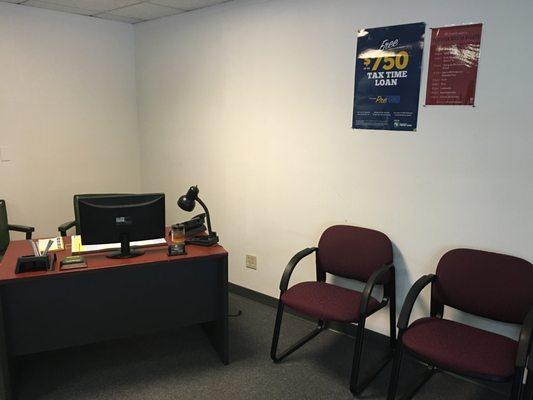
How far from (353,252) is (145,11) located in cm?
267

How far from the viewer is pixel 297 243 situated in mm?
3178

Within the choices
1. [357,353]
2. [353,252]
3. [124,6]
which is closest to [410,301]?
[357,353]

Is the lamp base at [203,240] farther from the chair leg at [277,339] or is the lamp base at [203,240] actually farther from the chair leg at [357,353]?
the chair leg at [357,353]

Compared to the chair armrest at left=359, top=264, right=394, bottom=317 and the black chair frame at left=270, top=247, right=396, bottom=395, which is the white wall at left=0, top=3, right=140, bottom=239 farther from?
the chair armrest at left=359, top=264, right=394, bottom=317

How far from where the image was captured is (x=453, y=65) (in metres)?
2.30

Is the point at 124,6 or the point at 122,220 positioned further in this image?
the point at 124,6

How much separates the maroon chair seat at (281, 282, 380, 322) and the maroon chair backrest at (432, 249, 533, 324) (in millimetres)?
416

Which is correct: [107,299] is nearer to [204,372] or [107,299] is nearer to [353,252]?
[204,372]

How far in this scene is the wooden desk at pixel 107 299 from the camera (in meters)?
2.19

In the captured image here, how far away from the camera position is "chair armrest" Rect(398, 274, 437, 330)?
2066 millimetres

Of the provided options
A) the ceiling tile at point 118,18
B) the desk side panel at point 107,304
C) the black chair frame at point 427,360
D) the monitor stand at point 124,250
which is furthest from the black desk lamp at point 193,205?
the ceiling tile at point 118,18

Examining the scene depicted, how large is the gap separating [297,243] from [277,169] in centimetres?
58

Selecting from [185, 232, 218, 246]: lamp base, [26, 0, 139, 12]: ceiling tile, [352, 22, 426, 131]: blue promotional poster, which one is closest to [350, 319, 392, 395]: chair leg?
[185, 232, 218, 246]: lamp base

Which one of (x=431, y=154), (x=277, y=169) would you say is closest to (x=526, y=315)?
(x=431, y=154)
